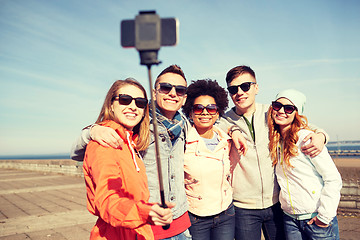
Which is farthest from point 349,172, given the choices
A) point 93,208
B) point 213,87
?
point 93,208

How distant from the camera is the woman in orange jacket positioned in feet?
4.16

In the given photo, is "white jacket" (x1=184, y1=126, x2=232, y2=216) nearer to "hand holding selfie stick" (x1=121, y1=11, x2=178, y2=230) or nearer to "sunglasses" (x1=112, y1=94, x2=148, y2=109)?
"sunglasses" (x1=112, y1=94, x2=148, y2=109)

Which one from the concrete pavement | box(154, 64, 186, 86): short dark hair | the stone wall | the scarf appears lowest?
the stone wall

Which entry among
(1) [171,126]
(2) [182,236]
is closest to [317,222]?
(2) [182,236]

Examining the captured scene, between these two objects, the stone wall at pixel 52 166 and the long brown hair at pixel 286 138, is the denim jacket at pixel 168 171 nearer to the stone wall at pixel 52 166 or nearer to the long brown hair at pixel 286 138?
the long brown hair at pixel 286 138

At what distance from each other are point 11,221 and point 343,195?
22.6 feet

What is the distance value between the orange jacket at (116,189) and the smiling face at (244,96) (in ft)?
4.81

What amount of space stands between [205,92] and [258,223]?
142 cm

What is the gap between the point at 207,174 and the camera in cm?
255

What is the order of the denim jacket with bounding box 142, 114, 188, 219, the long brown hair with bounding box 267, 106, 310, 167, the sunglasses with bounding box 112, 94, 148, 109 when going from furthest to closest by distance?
1. the long brown hair with bounding box 267, 106, 310, 167
2. the denim jacket with bounding box 142, 114, 188, 219
3. the sunglasses with bounding box 112, 94, 148, 109

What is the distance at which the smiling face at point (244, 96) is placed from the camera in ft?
9.65

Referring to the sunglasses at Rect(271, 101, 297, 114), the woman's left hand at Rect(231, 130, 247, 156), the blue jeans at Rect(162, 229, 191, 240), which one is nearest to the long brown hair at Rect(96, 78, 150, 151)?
the blue jeans at Rect(162, 229, 191, 240)

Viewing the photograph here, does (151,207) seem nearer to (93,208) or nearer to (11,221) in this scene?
(93,208)

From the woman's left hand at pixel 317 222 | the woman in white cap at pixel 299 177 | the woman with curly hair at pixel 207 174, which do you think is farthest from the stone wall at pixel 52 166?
the woman's left hand at pixel 317 222
